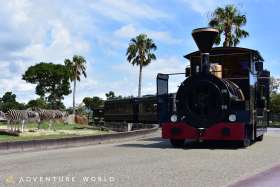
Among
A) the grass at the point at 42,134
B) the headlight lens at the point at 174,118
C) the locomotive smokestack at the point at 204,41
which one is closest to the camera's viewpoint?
the locomotive smokestack at the point at 204,41

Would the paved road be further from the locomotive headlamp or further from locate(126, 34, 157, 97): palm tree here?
locate(126, 34, 157, 97): palm tree

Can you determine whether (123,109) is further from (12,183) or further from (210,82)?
(12,183)

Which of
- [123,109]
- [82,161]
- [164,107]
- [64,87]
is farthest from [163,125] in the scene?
[64,87]

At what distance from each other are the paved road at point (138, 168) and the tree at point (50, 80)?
2914 inches

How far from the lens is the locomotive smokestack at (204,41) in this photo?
19.4 metres

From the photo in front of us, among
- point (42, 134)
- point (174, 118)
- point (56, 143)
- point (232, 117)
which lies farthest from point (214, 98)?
point (42, 134)

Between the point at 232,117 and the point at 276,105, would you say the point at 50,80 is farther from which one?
the point at 232,117

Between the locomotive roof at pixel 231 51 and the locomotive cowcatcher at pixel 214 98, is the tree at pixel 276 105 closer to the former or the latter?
the locomotive cowcatcher at pixel 214 98

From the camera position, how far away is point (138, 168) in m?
12.4

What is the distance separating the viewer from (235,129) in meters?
18.4

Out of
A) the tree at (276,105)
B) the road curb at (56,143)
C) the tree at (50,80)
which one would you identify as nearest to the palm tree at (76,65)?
the tree at (50,80)

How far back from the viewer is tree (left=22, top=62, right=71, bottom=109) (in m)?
89.9

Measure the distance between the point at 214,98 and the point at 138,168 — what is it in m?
7.27

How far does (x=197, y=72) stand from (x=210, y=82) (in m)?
0.76
